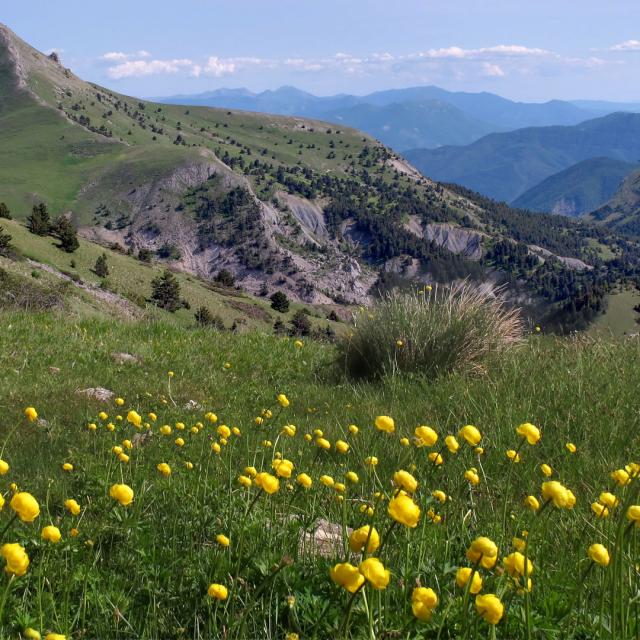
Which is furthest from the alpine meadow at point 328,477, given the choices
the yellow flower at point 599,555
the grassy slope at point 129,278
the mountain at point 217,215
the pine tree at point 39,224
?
the mountain at point 217,215

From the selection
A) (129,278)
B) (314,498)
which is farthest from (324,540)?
(129,278)

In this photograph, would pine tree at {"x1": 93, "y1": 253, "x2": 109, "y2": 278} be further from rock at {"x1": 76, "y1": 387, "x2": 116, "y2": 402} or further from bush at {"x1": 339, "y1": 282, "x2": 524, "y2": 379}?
rock at {"x1": 76, "y1": 387, "x2": 116, "y2": 402}

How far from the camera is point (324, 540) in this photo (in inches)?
115

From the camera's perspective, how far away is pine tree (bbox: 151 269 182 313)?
175 ft

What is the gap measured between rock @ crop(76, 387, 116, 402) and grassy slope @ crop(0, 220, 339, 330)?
25.8 m

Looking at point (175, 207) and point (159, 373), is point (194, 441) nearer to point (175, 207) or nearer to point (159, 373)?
point (159, 373)

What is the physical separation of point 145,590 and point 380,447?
102 inches

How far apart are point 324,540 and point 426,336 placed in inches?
217

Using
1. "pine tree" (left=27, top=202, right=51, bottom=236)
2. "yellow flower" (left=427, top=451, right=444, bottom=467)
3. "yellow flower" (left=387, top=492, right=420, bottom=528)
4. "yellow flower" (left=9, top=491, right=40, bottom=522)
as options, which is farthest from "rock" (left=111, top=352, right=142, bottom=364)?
"pine tree" (left=27, top=202, right=51, bottom=236)

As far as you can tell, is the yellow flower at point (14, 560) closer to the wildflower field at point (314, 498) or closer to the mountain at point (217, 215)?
the wildflower field at point (314, 498)

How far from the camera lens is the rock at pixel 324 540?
8.88 ft

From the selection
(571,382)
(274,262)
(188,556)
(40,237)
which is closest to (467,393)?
(571,382)

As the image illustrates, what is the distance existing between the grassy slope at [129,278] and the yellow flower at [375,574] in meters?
32.0

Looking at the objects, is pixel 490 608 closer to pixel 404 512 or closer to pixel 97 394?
pixel 404 512
